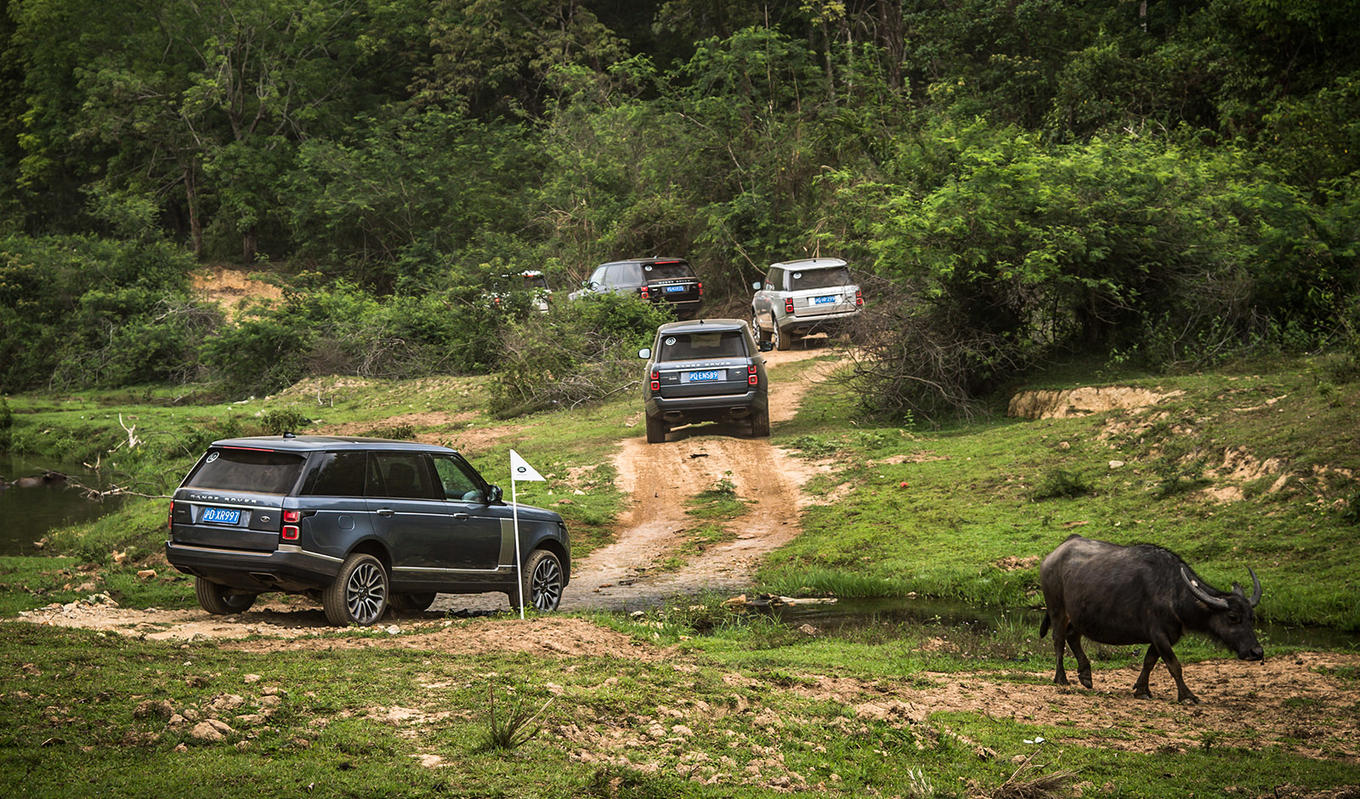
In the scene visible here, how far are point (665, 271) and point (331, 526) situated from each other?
75.3 ft

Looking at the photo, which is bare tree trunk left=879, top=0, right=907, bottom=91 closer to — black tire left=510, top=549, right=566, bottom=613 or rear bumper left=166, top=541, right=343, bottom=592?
black tire left=510, top=549, right=566, bottom=613

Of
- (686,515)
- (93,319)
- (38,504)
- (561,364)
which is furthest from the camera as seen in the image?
(93,319)

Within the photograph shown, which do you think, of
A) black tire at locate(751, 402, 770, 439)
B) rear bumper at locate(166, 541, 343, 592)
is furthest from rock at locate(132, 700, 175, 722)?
black tire at locate(751, 402, 770, 439)

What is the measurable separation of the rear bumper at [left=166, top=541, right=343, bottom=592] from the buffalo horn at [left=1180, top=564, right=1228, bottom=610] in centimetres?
648

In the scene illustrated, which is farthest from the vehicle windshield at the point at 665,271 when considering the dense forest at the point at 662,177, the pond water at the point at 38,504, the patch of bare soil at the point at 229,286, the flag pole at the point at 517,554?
the flag pole at the point at 517,554

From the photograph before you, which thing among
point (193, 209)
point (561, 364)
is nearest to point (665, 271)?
point (561, 364)

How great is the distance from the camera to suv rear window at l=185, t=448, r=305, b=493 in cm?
1019

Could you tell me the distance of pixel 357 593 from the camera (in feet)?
34.4

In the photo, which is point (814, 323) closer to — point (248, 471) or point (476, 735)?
point (248, 471)

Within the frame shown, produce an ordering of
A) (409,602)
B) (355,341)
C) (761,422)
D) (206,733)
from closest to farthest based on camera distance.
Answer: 1. (206,733)
2. (409,602)
3. (761,422)
4. (355,341)

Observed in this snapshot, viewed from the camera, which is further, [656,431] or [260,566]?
[656,431]

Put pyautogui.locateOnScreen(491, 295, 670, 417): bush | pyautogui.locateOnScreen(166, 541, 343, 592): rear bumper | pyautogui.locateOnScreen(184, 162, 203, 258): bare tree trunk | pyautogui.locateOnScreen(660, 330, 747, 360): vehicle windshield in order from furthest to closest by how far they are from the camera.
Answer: pyautogui.locateOnScreen(184, 162, 203, 258): bare tree trunk < pyautogui.locateOnScreen(491, 295, 670, 417): bush < pyautogui.locateOnScreen(660, 330, 747, 360): vehicle windshield < pyautogui.locateOnScreen(166, 541, 343, 592): rear bumper

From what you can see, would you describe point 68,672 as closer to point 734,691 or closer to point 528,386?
point 734,691

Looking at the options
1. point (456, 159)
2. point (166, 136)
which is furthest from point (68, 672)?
point (166, 136)
